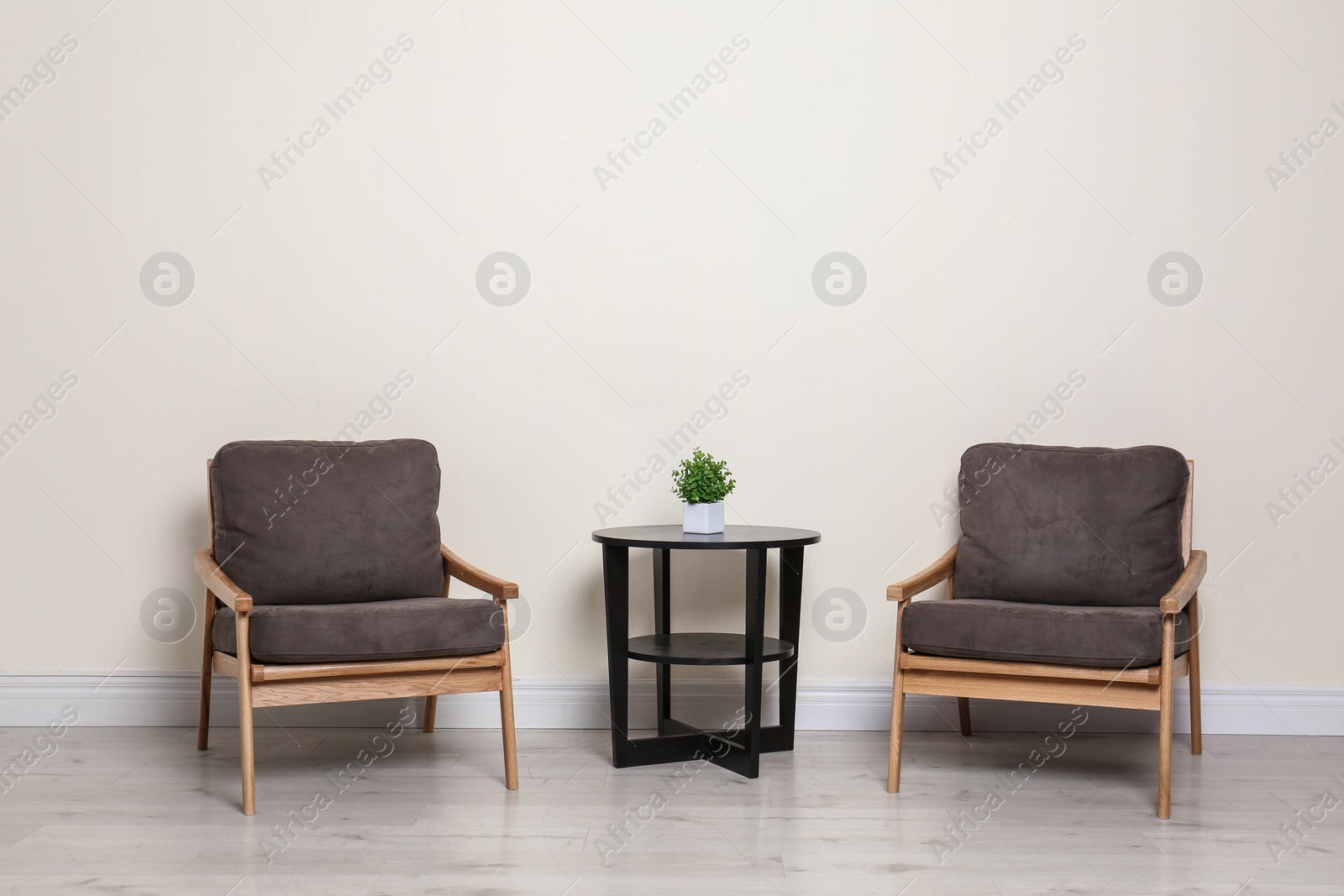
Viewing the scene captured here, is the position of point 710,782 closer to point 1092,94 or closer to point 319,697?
point 319,697

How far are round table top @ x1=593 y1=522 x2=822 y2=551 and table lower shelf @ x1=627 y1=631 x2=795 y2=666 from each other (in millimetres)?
276

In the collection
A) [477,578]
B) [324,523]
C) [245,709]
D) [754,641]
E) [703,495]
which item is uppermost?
[703,495]

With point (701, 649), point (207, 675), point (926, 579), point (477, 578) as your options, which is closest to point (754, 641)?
point (701, 649)

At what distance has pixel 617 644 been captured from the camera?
308 cm

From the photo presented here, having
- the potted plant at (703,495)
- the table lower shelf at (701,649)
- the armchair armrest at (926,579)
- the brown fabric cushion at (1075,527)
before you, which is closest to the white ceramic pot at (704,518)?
the potted plant at (703,495)

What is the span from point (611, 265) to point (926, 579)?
1427 mm

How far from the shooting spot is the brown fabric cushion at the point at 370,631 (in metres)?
2.70

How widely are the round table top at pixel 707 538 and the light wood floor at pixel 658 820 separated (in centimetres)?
64

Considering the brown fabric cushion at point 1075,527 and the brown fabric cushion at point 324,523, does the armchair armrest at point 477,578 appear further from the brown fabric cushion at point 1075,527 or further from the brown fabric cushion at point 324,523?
the brown fabric cushion at point 1075,527

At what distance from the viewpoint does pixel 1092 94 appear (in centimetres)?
356

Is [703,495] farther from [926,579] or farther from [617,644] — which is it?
[926,579]

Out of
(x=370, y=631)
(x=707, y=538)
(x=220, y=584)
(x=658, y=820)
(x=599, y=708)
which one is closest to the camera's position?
(x=658, y=820)

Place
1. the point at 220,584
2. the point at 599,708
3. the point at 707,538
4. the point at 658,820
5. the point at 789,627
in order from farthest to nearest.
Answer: the point at 599,708
the point at 789,627
the point at 707,538
the point at 220,584
the point at 658,820

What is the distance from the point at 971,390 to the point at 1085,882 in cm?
176
